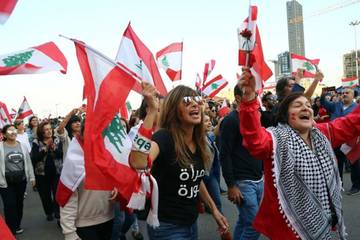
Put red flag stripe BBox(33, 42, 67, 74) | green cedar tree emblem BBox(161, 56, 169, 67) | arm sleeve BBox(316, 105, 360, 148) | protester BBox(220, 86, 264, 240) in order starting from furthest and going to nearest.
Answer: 1. green cedar tree emblem BBox(161, 56, 169, 67)
2. red flag stripe BBox(33, 42, 67, 74)
3. protester BBox(220, 86, 264, 240)
4. arm sleeve BBox(316, 105, 360, 148)

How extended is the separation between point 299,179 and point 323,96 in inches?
265

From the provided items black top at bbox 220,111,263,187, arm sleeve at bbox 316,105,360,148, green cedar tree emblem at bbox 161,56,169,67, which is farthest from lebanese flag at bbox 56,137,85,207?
green cedar tree emblem at bbox 161,56,169,67

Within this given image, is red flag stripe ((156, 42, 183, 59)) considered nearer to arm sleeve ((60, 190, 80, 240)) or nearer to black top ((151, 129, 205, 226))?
arm sleeve ((60, 190, 80, 240))

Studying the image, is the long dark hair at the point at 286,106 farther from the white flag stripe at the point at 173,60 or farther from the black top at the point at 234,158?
the white flag stripe at the point at 173,60

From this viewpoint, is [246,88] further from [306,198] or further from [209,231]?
[209,231]

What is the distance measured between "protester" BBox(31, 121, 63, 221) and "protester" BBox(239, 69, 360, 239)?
515 centimetres

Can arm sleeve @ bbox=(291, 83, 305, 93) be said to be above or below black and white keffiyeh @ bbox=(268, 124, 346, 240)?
above

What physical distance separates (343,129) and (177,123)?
1.19 meters

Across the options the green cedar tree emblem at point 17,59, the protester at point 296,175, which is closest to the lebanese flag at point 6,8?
the protester at point 296,175

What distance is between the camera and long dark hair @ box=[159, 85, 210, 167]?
292 centimetres

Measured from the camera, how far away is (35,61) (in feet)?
14.8

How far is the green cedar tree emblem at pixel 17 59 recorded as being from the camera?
4.09 meters

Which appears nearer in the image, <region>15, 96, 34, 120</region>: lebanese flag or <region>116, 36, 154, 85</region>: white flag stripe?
<region>116, 36, 154, 85</region>: white flag stripe

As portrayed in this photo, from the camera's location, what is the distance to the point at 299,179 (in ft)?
8.77
